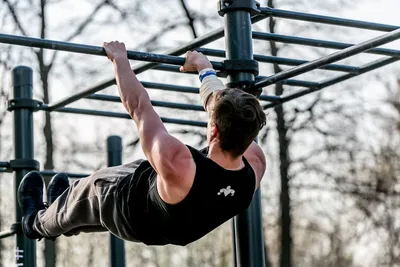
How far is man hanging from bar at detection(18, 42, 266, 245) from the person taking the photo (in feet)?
10.3

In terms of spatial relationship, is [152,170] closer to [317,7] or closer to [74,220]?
[74,220]

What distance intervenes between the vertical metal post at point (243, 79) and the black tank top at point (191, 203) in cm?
50

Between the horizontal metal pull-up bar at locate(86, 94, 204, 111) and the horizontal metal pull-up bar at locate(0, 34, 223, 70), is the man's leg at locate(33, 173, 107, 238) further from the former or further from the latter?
the horizontal metal pull-up bar at locate(86, 94, 204, 111)

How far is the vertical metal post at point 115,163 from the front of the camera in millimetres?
5555

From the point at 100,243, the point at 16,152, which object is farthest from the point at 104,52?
the point at 100,243

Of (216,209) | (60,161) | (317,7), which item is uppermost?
(317,7)

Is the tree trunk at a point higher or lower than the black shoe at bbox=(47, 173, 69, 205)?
higher

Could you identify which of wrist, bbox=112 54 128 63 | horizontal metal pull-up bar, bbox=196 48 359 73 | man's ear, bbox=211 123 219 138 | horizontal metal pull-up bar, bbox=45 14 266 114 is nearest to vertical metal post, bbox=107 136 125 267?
horizontal metal pull-up bar, bbox=45 14 266 114

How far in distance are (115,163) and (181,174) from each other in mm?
2499

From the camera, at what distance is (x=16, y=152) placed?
5004 mm

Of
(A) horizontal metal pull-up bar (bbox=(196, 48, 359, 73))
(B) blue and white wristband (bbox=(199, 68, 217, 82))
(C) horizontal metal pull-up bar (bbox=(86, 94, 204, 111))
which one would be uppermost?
(A) horizontal metal pull-up bar (bbox=(196, 48, 359, 73))

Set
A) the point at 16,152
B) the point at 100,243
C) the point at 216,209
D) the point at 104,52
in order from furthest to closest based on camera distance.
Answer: the point at 100,243, the point at 16,152, the point at 104,52, the point at 216,209

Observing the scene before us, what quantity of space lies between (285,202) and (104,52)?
7.75 metres

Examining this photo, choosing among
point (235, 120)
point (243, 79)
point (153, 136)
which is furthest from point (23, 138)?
point (235, 120)
